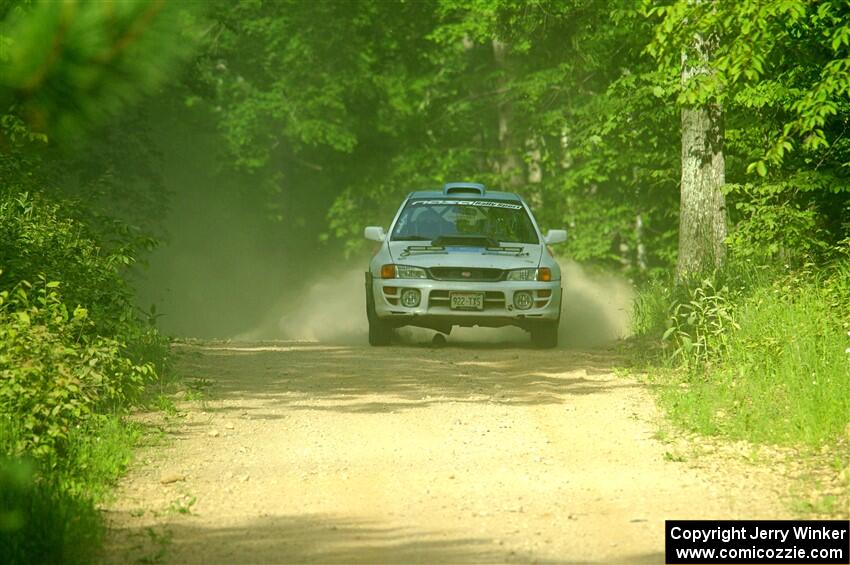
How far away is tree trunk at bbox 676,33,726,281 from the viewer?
17.3 m

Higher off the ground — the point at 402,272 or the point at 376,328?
the point at 402,272

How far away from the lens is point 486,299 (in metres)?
16.7

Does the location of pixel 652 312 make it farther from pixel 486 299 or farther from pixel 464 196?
pixel 464 196

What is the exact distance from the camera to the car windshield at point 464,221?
17.8 m

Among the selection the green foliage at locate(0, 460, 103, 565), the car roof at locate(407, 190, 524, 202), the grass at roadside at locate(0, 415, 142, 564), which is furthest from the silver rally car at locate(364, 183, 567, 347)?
the green foliage at locate(0, 460, 103, 565)

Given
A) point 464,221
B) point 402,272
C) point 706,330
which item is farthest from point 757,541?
point 464,221

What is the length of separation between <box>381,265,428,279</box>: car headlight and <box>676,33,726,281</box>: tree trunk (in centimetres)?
309

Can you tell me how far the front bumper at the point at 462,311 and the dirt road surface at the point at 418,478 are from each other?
299 centimetres

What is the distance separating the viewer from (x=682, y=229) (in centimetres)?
1767

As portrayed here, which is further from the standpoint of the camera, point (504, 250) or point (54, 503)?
point (504, 250)

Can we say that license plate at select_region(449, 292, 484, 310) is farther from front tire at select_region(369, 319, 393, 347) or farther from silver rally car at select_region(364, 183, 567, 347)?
front tire at select_region(369, 319, 393, 347)

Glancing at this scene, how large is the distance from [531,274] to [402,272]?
1491 millimetres

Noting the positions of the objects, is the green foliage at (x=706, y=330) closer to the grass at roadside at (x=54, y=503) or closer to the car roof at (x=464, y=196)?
the car roof at (x=464, y=196)

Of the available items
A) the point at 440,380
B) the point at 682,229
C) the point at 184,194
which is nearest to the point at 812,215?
the point at 682,229
